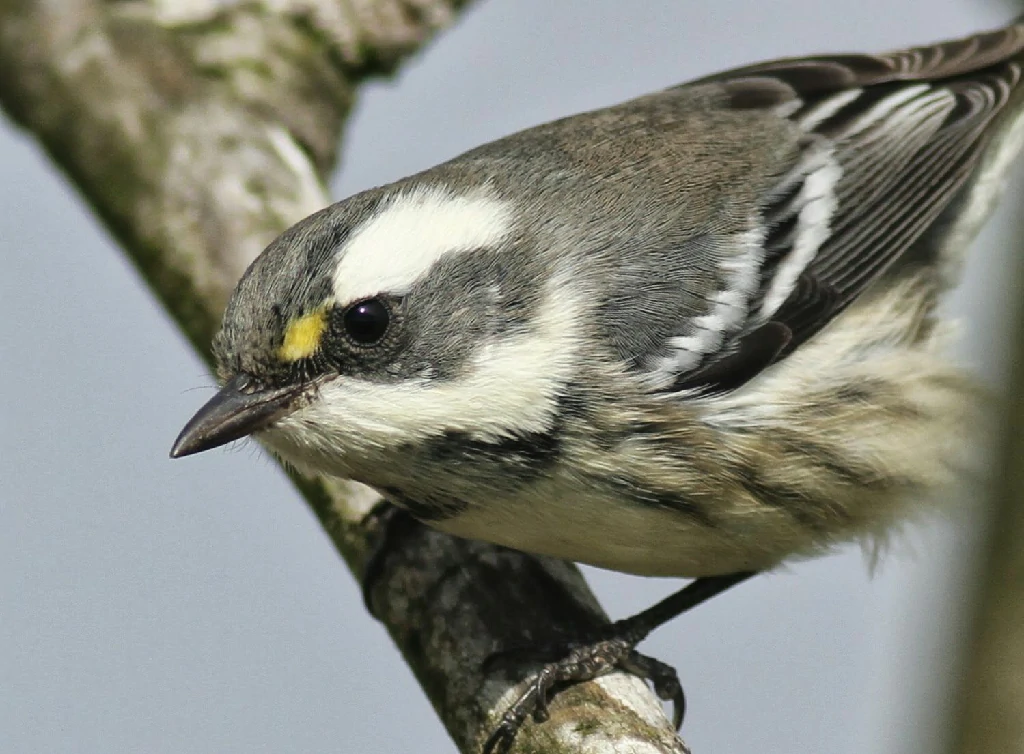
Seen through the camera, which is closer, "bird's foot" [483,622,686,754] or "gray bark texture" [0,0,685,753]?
"bird's foot" [483,622,686,754]

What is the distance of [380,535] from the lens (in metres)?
4.60

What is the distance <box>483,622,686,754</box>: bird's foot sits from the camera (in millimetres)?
3811

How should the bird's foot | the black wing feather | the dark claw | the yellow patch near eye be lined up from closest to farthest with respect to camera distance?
the yellow patch near eye, the bird's foot, the dark claw, the black wing feather

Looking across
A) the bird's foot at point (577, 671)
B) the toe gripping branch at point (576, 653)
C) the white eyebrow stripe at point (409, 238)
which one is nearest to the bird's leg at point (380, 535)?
the toe gripping branch at point (576, 653)

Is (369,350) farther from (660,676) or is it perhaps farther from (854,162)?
(854,162)

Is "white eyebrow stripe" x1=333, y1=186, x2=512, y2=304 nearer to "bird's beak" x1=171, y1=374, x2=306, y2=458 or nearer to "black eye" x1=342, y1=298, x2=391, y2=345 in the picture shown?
"black eye" x1=342, y1=298, x2=391, y2=345

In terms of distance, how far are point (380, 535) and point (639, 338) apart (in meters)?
1.27

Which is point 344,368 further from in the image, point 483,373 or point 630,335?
point 630,335

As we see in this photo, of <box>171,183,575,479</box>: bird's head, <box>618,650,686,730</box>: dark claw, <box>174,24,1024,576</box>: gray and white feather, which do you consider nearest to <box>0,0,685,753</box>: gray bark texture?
<box>618,650,686,730</box>: dark claw

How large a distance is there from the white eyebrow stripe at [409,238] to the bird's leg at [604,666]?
4.07ft

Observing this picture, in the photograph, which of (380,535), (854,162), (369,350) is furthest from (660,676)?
(854,162)

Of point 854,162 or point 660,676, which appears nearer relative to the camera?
point 660,676

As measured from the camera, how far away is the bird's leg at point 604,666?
381cm

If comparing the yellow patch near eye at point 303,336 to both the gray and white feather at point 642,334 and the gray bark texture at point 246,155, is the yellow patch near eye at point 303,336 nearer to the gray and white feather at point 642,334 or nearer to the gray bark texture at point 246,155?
the gray and white feather at point 642,334
